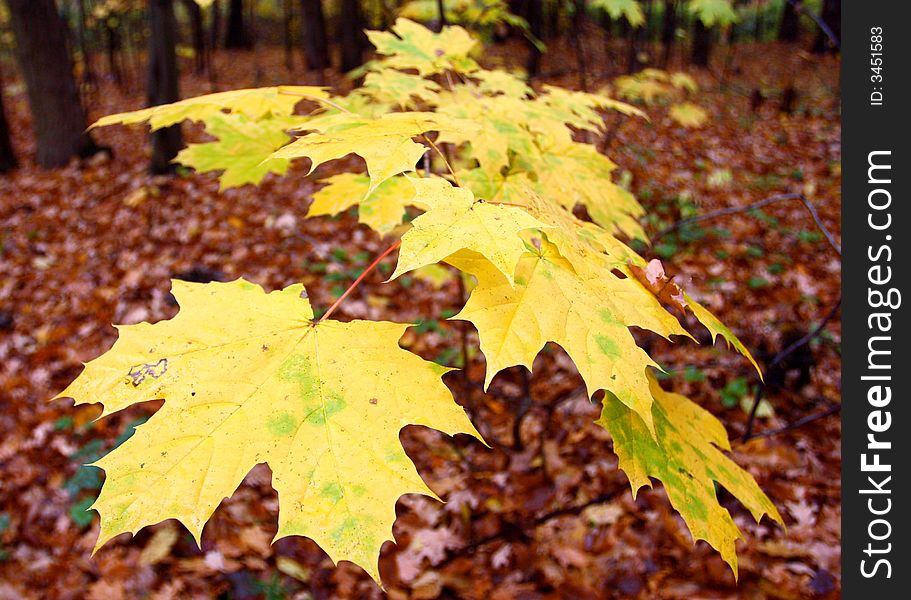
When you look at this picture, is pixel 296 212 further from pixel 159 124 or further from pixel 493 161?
pixel 493 161

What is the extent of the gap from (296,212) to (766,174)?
6101 mm

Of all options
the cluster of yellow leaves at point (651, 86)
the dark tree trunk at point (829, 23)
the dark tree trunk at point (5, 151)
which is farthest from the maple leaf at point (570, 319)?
the dark tree trunk at point (829, 23)

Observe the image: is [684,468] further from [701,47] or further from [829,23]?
[829,23]

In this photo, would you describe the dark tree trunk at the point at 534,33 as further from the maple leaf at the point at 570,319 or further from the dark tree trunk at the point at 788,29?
the dark tree trunk at the point at 788,29

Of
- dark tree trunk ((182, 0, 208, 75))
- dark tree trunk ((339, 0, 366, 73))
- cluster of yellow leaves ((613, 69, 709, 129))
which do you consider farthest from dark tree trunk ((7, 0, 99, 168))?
dark tree trunk ((182, 0, 208, 75))

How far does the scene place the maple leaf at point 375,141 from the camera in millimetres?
1231

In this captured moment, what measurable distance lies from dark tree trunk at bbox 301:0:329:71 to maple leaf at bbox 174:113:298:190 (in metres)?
11.1

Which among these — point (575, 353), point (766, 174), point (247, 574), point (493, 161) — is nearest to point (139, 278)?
point (247, 574)

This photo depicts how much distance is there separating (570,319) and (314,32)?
13.8 meters

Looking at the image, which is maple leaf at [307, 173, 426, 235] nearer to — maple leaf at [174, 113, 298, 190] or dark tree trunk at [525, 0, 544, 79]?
maple leaf at [174, 113, 298, 190]

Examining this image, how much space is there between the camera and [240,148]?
207 cm

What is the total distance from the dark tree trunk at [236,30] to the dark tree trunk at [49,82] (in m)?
13.0

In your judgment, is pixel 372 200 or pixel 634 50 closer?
pixel 372 200

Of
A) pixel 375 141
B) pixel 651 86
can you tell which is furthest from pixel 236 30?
pixel 375 141
